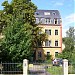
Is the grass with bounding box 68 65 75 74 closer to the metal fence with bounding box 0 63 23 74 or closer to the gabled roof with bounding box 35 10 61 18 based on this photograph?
the metal fence with bounding box 0 63 23 74

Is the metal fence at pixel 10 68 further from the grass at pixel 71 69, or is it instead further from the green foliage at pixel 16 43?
the grass at pixel 71 69

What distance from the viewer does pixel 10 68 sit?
2283 cm

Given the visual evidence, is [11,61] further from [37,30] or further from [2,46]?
[37,30]

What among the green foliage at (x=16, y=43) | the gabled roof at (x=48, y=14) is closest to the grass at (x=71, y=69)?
the green foliage at (x=16, y=43)

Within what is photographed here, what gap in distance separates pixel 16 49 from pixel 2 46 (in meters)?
1.33

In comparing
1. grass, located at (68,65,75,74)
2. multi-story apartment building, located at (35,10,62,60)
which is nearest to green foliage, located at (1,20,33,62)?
grass, located at (68,65,75,74)

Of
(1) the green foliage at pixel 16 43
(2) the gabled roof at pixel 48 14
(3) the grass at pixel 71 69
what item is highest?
(2) the gabled roof at pixel 48 14

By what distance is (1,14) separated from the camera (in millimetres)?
38406

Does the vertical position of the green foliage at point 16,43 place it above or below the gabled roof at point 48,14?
below


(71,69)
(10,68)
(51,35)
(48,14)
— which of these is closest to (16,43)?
(10,68)

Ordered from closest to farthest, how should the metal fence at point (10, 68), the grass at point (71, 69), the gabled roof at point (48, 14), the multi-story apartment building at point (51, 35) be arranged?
1. the metal fence at point (10, 68)
2. the grass at point (71, 69)
3. the multi-story apartment building at point (51, 35)
4. the gabled roof at point (48, 14)

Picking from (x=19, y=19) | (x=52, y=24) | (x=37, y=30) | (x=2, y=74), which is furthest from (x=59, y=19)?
(x=2, y=74)

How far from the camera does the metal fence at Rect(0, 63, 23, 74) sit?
22656 millimetres

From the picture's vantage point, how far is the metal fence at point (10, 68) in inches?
892
